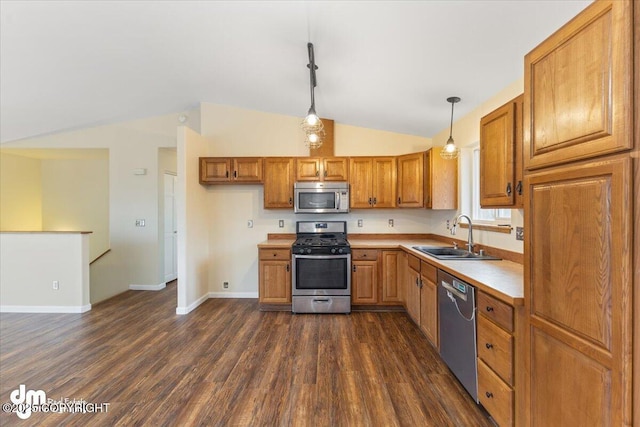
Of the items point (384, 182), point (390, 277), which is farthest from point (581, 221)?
point (384, 182)

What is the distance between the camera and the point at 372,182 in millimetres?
4062

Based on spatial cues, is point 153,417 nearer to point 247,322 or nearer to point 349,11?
A: point 247,322

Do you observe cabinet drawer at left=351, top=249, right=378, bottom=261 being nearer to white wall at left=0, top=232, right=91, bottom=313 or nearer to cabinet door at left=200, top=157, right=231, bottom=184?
cabinet door at left=200, top=157, right=231, bottom=184

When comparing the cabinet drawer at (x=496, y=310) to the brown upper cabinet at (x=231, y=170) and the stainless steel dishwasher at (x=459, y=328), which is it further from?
the brown upper cabinet at (x=231, y=170)

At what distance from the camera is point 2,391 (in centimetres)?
209

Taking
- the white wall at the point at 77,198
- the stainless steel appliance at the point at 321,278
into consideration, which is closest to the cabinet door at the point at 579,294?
the stainless steel appliance at the point at 321,278

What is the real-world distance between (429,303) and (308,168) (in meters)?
2.37

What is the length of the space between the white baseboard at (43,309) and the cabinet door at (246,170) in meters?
2.68

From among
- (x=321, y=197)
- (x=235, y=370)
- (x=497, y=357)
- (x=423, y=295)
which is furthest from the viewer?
(x=321, y=197)

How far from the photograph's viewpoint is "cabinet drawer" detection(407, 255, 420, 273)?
3057mm

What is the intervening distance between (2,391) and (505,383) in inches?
136

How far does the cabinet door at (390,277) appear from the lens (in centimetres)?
369

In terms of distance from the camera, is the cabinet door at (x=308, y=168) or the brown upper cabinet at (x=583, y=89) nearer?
the brown upper cabinet at (x=583, y=89)

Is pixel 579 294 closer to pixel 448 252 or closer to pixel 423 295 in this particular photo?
pixel 423 295
